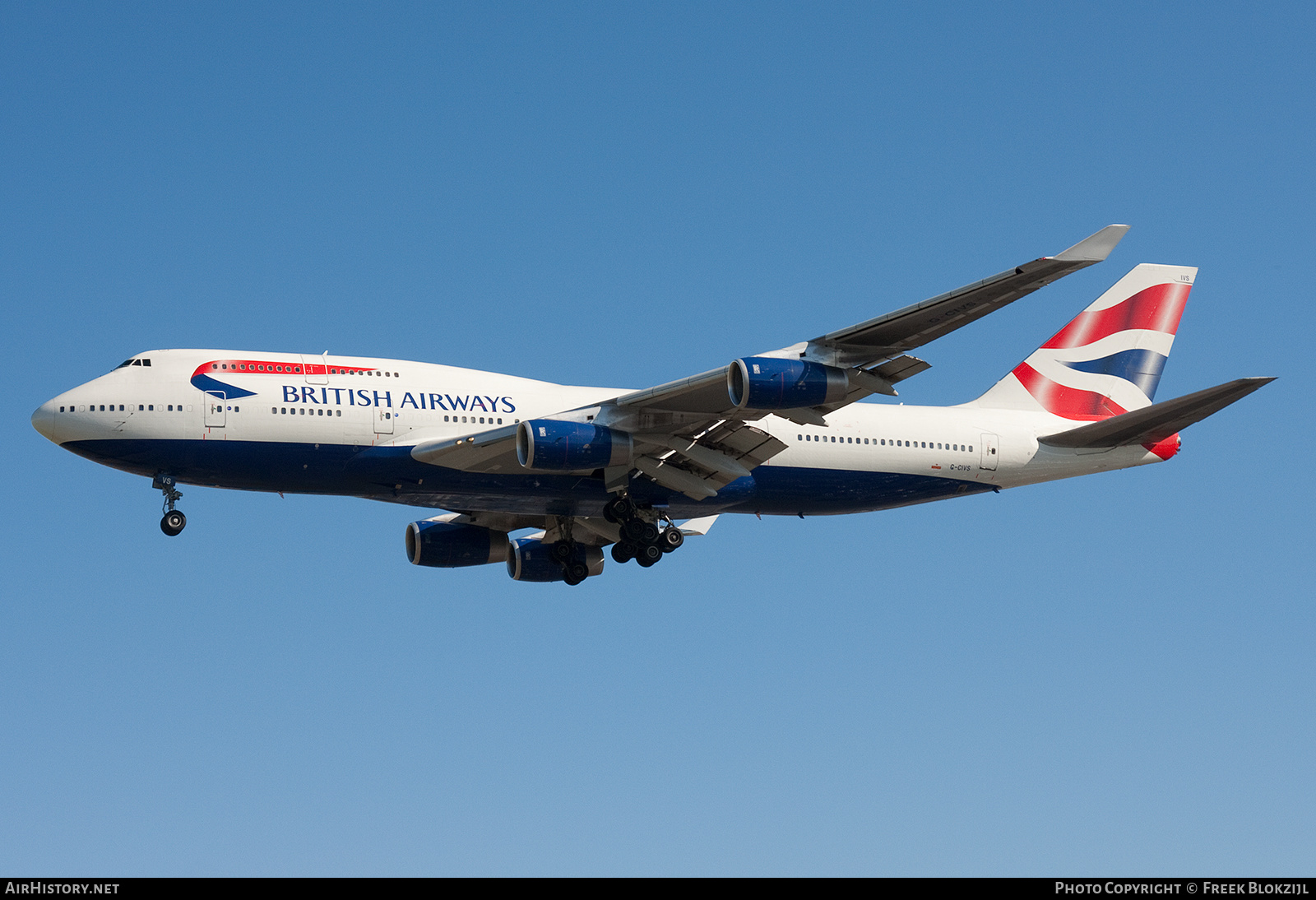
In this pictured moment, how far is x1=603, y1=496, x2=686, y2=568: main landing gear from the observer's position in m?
35.7

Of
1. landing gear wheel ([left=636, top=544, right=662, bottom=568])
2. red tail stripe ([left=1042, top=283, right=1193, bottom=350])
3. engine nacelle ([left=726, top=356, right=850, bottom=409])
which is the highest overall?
red tail stripe ([left=1042, top=283, right=1193, bottom=350])

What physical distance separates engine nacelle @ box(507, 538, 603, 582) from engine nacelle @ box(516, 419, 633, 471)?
8349 millimetres

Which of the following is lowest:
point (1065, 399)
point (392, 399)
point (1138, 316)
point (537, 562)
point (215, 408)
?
point (537, 562)

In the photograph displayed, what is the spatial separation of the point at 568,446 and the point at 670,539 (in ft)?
17.3

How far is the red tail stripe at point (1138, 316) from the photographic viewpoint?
138ft

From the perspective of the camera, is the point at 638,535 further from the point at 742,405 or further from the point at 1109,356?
the point at 1109,356

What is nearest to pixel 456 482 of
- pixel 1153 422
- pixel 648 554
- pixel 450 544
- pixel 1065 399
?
pixel 648 554

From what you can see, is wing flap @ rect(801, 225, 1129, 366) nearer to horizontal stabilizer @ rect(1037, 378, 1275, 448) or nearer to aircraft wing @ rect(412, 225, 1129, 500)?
aircraft wing @ rect(412, 225, 1129, 500)

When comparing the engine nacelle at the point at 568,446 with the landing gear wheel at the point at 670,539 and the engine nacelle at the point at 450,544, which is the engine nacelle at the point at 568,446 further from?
the engine nacelle at the point at 450,544

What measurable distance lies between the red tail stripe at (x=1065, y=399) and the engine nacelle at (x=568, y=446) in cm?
1342

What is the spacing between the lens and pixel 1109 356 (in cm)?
4191

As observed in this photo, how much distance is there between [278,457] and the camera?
33.1m

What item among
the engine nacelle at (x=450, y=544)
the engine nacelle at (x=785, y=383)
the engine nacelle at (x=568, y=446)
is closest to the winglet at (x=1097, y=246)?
the engine nacelle at (x=785, y=383)

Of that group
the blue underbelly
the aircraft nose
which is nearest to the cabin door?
the blue underbelly
